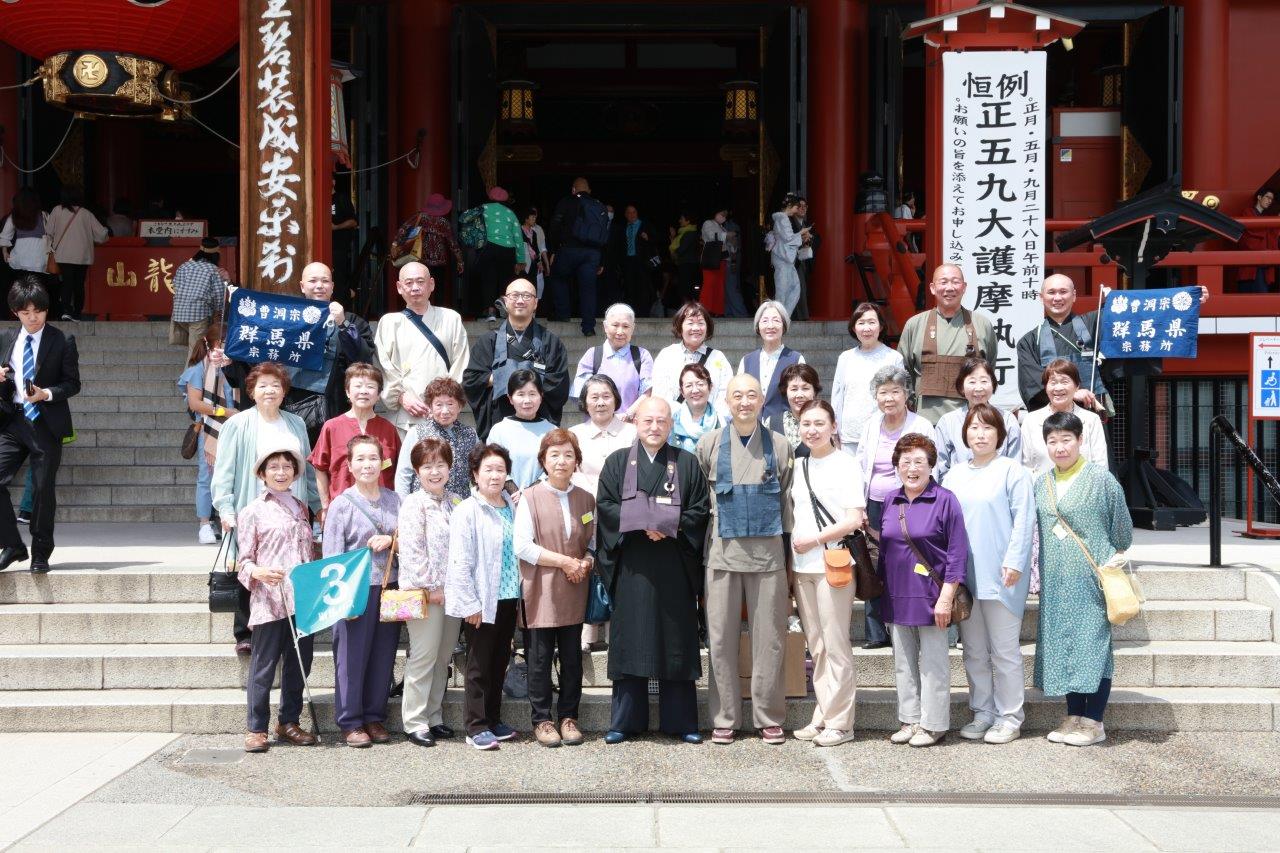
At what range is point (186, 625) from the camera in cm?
677

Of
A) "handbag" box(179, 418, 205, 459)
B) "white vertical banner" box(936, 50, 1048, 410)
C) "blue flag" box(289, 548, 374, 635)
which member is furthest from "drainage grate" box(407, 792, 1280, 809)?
"handbag" box(179, 418, 205, 459)

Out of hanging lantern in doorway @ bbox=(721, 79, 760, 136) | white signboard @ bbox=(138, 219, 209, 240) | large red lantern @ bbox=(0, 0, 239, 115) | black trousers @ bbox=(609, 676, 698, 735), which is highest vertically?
Answer: hanging lantern in doorway @ bbox=(721, 79, 760, 136)

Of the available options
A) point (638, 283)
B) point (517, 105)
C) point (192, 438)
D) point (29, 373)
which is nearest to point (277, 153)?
point (192, 438)

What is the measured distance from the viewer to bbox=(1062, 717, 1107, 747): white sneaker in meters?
5.89

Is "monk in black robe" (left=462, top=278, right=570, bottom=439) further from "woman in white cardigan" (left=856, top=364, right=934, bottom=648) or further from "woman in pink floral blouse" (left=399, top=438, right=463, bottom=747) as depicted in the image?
"woman in white cardigan" (left=856, top=364, right=934, bottom=648)

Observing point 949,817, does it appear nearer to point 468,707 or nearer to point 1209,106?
point 468,707

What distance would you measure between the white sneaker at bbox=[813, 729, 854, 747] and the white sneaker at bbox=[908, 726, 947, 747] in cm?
28

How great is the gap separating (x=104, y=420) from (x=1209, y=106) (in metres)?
11.1

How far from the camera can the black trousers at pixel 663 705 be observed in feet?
19.6

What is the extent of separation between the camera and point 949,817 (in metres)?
4.95

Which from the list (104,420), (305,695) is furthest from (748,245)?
(305,695)

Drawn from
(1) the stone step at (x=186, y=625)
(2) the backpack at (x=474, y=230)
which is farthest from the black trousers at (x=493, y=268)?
(1) the stone step at (x=186, y=625)

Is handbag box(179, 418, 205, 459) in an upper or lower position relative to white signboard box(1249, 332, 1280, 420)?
lower

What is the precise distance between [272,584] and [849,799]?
8.53ft
